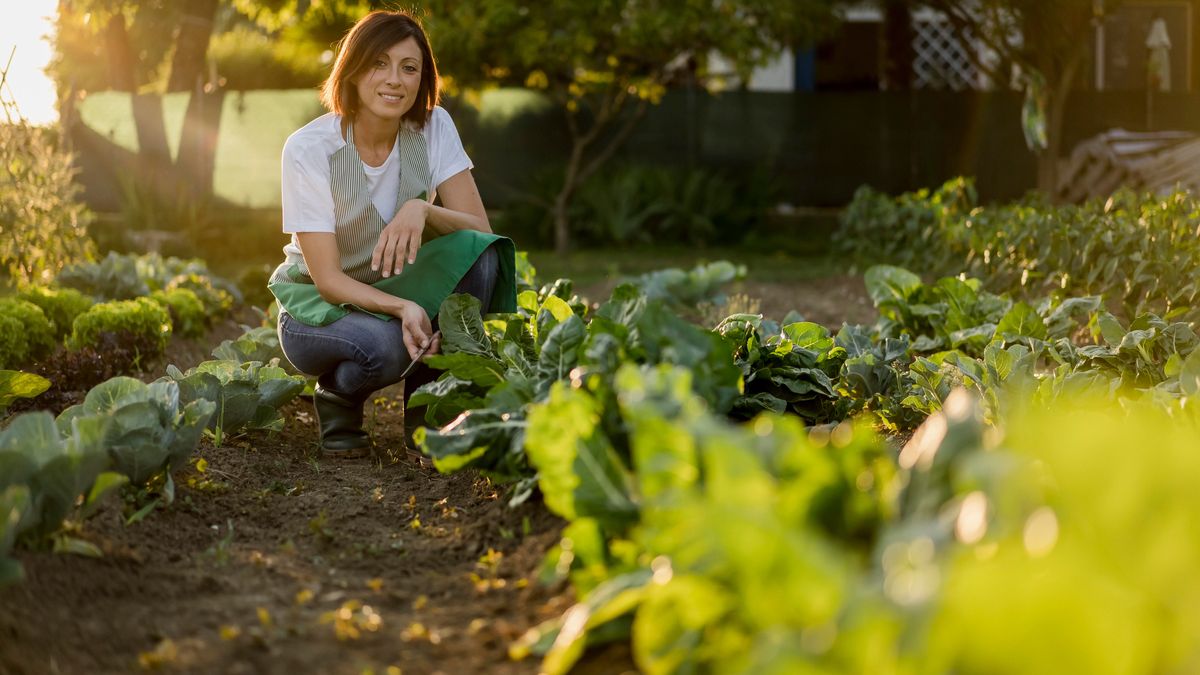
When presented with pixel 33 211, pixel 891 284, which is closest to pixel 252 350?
pixel 891 284

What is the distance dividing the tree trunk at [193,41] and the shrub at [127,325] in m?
6.55

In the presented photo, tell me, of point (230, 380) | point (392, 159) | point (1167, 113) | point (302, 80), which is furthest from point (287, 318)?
point (302, 80)

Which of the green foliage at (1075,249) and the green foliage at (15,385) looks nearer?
the green foliage at (15,385)

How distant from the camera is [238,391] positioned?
3.84 metres

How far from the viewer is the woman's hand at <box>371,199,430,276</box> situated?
3.88m

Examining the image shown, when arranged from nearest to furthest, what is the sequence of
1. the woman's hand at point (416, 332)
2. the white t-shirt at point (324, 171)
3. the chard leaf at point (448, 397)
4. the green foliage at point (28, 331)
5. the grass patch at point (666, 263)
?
the chard leaf at point (448, 397)
the woman's hand at point (416, 332)
the white t-shirt at point (324, 171)
the green foliage at point (28, 331)
the grass patch at point (666, 263)

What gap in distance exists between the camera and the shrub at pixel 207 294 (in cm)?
677

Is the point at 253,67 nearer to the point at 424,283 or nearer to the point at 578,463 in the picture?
the point at 424,283

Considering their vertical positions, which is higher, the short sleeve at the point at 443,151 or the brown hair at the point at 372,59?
the brown hair at the point at 372,59

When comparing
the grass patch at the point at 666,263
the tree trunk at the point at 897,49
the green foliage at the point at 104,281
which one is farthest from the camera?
the tree trunk at the point at 897,49

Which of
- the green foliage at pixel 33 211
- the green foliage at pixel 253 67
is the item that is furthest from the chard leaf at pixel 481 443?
the green foliage at pixel 253 67

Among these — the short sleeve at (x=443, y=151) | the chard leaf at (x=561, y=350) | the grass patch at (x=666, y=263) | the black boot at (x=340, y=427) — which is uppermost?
the short sleeve at (x=443, y=151)

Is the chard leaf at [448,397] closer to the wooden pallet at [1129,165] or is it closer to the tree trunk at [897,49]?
the wooden pallet at [1129,165]

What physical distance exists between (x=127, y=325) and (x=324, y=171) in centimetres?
178
